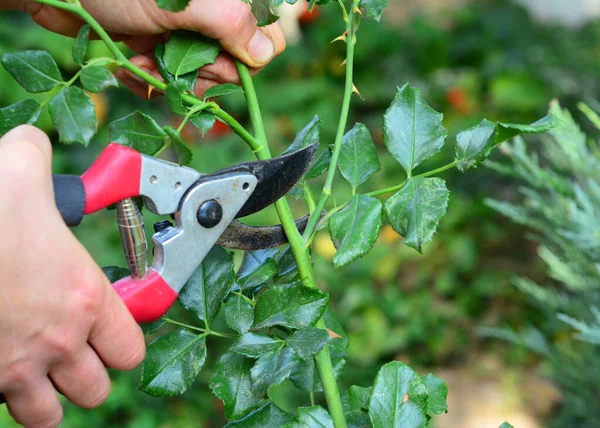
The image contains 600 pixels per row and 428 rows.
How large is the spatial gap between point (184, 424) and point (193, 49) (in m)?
1.68

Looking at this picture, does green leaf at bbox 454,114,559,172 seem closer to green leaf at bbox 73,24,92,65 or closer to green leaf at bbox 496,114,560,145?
green leaf at bbox 496,114,560,145

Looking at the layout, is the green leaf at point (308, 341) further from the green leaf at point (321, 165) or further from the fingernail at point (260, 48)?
the fingernail at point (260, 48)

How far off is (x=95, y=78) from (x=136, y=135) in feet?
0.22

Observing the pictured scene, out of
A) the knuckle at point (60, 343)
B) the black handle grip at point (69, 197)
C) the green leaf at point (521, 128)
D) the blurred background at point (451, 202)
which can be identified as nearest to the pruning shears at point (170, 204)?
the black handle grip at point (69, 197)

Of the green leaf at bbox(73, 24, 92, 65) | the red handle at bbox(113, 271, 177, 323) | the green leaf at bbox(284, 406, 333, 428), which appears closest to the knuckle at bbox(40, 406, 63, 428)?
the red handle at bbox(113, 271, 177, 323)

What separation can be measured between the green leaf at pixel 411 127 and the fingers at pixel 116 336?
1.02 feet

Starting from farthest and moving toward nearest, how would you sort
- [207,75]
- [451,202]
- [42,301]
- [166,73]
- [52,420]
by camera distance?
[451,202] < [207,75] < [166,73] < [52,420] < [42,301]

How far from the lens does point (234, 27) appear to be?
2.63 ft

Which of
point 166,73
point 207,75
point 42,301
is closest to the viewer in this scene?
point 42,301

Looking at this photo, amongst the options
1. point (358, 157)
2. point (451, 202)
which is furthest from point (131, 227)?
point (451, 202)

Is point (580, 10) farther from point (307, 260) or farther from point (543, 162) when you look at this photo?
point (307, 260)

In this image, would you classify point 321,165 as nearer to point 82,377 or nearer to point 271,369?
point 271,369

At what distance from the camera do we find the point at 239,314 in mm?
742

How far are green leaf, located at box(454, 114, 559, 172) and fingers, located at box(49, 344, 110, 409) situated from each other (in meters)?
0.40
